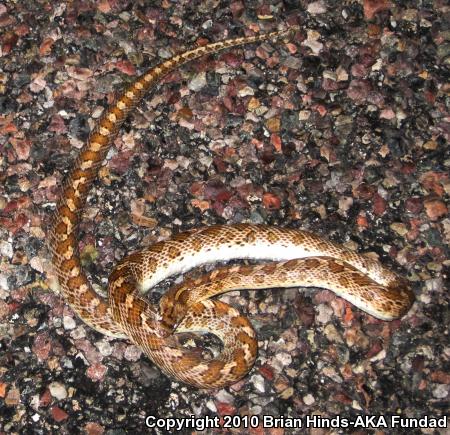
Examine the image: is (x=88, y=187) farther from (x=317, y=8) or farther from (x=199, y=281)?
(x=317, y=8)

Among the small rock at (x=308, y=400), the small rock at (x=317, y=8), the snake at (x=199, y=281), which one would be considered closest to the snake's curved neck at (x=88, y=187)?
the snake at (x=199, y=281)

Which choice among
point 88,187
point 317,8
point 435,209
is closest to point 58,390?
point 88,187

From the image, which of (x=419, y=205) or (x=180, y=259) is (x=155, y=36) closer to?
(x=180, y=259)

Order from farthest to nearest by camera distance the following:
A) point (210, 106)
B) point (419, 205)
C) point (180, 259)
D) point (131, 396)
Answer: point (210, 106), point (419, 205), point (180, 259), point (131, 396)

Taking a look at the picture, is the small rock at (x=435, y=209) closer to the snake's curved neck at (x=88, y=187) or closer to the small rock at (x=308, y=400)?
the small rock at (x=308, y=400)

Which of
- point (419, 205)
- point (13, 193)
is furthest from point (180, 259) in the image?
point (419, 205)

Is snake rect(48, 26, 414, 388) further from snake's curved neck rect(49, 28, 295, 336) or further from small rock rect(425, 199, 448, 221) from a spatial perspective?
small rock rect(425, 199, 448, 221)

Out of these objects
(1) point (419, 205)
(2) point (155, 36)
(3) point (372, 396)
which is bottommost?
(3) point (372, 396)

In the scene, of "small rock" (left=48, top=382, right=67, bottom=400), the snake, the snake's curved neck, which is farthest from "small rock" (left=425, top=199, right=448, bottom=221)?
"small rock" (left=48, top=382, right=67, bottom=400)
